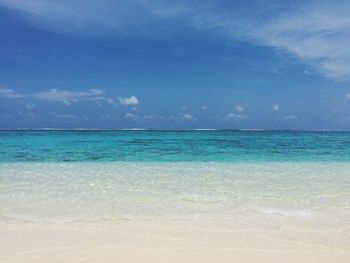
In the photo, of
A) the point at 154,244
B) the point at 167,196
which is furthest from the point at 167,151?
the point at 154,244

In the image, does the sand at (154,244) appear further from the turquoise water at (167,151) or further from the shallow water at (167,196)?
the turquoise water at (167,151)

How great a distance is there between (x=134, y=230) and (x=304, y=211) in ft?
9.08

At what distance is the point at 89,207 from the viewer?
5746 millimetres

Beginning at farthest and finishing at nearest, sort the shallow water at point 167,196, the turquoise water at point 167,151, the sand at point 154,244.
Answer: the turquoise water at point 167,151 < the shallow water at point 167,196 < the sand at point 154,244

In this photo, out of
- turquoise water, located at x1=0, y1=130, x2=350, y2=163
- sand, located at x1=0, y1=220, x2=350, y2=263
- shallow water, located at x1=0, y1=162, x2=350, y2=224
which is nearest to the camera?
sand, located at x1=0, y1=220, x2=350, y2=263

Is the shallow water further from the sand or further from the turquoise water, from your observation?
the turquoise water

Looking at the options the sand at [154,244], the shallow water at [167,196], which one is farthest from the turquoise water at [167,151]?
the sand at [154,244]

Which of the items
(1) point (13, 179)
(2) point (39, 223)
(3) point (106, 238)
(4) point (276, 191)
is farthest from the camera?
(1) point (13, 179)

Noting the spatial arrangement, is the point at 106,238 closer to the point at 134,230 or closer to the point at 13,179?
the point at 134,230

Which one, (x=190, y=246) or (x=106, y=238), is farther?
(x=106, y=238)

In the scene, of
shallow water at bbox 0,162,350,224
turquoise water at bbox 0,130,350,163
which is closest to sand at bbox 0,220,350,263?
shallow water at bbox 0,162,350,224

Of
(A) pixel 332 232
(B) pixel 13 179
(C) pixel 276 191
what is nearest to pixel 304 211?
(A) pixel 332 232

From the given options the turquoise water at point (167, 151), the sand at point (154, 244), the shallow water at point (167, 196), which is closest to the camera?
the sand at point (154, 244)

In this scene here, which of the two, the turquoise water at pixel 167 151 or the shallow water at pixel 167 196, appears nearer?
the shallow water at pixel 167 196
